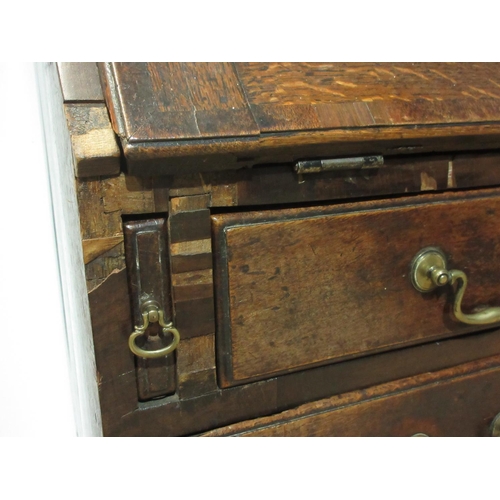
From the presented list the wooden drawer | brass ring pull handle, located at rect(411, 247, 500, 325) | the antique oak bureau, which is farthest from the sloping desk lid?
the wooden drawer

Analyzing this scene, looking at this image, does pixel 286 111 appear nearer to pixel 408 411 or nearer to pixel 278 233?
pixel 278 233

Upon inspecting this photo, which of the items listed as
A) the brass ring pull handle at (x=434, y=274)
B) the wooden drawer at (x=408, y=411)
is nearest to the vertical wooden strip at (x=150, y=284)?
the wooden drawer at (x=408, y=411)

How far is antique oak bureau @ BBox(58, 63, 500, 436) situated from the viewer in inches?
21.8

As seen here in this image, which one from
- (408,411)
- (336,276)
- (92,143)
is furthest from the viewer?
(408,411)

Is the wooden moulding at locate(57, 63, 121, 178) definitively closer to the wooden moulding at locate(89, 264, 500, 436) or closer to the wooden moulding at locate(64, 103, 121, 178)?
the wooden moulding at locate(64, 103, 121, 178)

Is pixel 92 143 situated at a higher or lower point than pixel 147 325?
higher

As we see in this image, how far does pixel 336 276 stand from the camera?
0.65 metres

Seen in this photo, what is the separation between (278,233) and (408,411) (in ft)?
1.16

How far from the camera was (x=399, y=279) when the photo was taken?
0.67 meters

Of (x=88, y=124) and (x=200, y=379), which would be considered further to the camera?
(x=200, y=379)

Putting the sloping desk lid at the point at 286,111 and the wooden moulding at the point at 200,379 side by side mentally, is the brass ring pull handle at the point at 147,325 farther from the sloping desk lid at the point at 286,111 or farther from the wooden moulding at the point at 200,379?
the sloping desk lid at the point at 286,111

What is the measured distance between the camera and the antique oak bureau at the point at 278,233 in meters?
0.55

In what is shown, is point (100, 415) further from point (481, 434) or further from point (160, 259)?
point (481, 434)

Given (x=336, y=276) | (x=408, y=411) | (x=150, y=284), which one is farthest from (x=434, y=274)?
(x=150, y=284)
